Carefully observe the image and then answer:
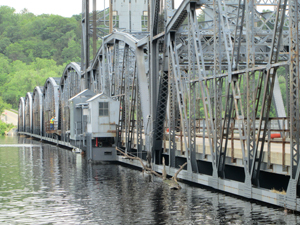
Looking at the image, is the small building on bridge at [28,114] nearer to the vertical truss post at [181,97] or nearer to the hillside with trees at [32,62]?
the hillside with trees at [32,62]

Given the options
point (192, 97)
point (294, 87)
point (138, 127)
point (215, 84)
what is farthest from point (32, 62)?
point (294, 87)

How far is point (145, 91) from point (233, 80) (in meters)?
12.2

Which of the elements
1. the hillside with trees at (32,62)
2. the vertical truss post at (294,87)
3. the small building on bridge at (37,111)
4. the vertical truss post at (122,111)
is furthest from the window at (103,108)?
the hillside with trees at (32,62)

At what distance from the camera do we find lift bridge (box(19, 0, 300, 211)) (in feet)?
54.7

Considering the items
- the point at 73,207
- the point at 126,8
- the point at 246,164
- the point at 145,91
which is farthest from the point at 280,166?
the point at 126,8

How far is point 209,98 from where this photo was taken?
21.4 m

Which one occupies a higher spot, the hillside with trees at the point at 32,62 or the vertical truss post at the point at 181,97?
the hillside with trees at the point at 32,62

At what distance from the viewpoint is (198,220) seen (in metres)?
15.5

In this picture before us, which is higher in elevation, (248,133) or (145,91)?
(145,91)

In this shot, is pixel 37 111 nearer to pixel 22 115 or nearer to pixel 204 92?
pixel 22 115

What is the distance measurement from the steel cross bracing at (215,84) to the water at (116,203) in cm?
112

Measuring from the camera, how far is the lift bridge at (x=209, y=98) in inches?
657

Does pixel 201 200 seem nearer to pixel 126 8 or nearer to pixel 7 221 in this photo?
pixel 7 221

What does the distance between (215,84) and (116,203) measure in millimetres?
5893
